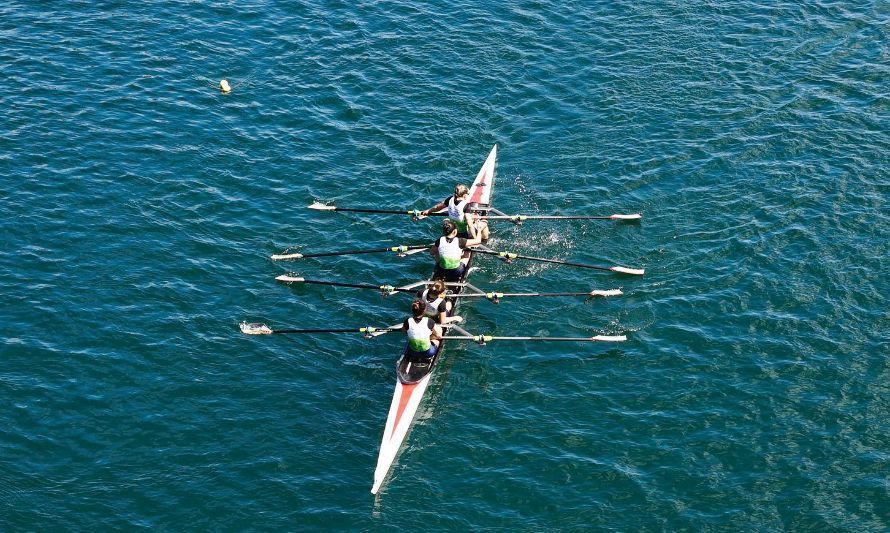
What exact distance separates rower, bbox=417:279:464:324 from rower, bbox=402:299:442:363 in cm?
87

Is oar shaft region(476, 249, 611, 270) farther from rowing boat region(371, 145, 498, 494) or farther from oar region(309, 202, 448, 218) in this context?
rowing boat region(371, 145, 498, 494)

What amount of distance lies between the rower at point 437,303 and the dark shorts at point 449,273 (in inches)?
72.5

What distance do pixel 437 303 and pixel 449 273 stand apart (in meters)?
2.49

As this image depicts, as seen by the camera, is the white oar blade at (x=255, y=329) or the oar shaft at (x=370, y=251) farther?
the oar shaft at (x=370, y=251)

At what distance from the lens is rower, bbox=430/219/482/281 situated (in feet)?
117

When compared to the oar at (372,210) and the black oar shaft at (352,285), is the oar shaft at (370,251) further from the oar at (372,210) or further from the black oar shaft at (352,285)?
the oar at (372,210)

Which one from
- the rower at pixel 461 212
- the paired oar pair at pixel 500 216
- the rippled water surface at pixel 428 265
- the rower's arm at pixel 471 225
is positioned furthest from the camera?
the paired oar pair at pixel 500 216

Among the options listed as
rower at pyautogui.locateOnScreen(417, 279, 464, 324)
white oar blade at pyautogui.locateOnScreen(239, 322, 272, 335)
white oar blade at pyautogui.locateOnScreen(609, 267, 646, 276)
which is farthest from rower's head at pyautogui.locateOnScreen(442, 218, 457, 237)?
white oar blade at pyautogui.locateOnScreen(239, 322, 272, 335)

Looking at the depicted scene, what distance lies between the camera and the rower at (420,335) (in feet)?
104

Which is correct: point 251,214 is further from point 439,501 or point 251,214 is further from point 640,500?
point 640,500

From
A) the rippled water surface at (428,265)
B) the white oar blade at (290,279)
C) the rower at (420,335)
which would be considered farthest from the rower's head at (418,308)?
the white oar blade at (290,279)

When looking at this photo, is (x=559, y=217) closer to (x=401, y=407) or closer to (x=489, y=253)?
(x=489, y=253)

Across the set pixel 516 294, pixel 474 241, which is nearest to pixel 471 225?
pixel 474 241

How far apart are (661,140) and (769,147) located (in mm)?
4443
